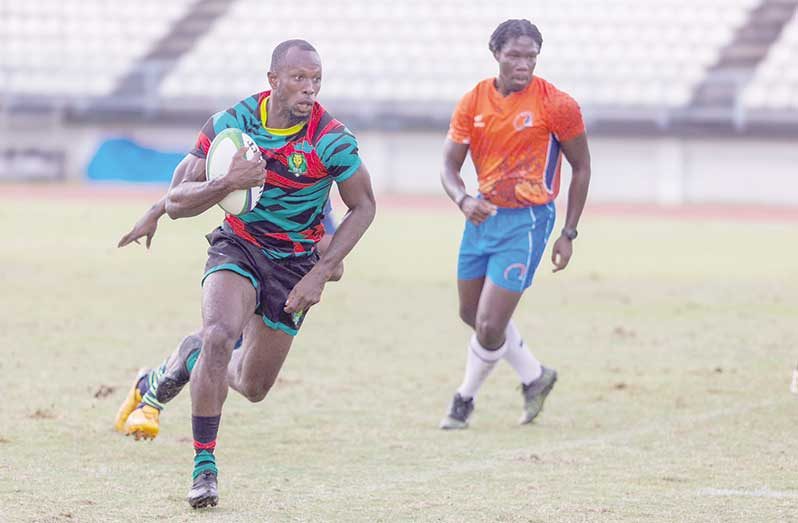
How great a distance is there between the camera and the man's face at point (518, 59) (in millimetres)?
8484

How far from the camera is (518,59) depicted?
8.54 meters

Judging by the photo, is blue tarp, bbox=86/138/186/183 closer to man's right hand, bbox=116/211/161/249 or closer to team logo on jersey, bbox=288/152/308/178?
man's right hand, bbox=116/211/161/249

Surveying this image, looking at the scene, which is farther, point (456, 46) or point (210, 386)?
point (456, 46)

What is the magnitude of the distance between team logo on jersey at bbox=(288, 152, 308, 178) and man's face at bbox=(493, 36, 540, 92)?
7.44ft

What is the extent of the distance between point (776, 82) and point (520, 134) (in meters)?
26.2

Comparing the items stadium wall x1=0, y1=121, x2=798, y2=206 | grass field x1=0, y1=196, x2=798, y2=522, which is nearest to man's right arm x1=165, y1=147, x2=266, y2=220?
grass field x1=0, y1=196, x2=798, y2=522

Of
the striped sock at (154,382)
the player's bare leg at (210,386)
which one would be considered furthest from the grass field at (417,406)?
the striped sock at (154,382)

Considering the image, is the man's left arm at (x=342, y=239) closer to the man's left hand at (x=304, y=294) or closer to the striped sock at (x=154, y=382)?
the man's left hand at (x=304, y=294)

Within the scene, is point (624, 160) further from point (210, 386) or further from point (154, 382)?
point (210, 386)

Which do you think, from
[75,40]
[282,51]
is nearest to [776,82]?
[75,40]

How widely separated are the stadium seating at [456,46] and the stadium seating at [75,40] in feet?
5.95

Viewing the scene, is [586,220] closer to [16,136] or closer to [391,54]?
[391,54]

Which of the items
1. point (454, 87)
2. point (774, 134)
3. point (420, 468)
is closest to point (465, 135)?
point (420, 468)

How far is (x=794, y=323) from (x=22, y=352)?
23.2ft
